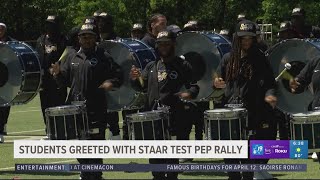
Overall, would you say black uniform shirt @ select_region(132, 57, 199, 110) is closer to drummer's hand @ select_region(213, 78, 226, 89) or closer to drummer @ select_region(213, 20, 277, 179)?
drummer's hand @ select_region(213, 78, 226, 89)

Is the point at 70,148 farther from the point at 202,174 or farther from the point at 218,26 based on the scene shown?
the point at 218,26

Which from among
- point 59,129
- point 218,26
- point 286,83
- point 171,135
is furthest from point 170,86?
point 218,26

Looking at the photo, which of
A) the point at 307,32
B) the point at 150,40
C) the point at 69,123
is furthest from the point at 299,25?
the point at 69,123

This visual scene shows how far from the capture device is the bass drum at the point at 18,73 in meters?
15.8

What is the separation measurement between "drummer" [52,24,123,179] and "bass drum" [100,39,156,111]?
86.7 inches

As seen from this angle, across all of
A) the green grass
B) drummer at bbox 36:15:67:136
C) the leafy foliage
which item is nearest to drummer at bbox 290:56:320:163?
the green grass

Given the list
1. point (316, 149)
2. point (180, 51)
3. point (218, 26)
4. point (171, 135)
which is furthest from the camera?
point (218, 26)

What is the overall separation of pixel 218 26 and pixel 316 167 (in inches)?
1649

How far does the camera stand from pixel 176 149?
1067 centimetres

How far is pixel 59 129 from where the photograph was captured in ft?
38.9

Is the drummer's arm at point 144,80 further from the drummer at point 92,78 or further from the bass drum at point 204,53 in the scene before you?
the bass drum at point 204,53

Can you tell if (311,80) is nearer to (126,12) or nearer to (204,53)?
(204,53)

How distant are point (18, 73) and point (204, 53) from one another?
3.08m

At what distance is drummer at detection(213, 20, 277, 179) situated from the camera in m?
11.1
